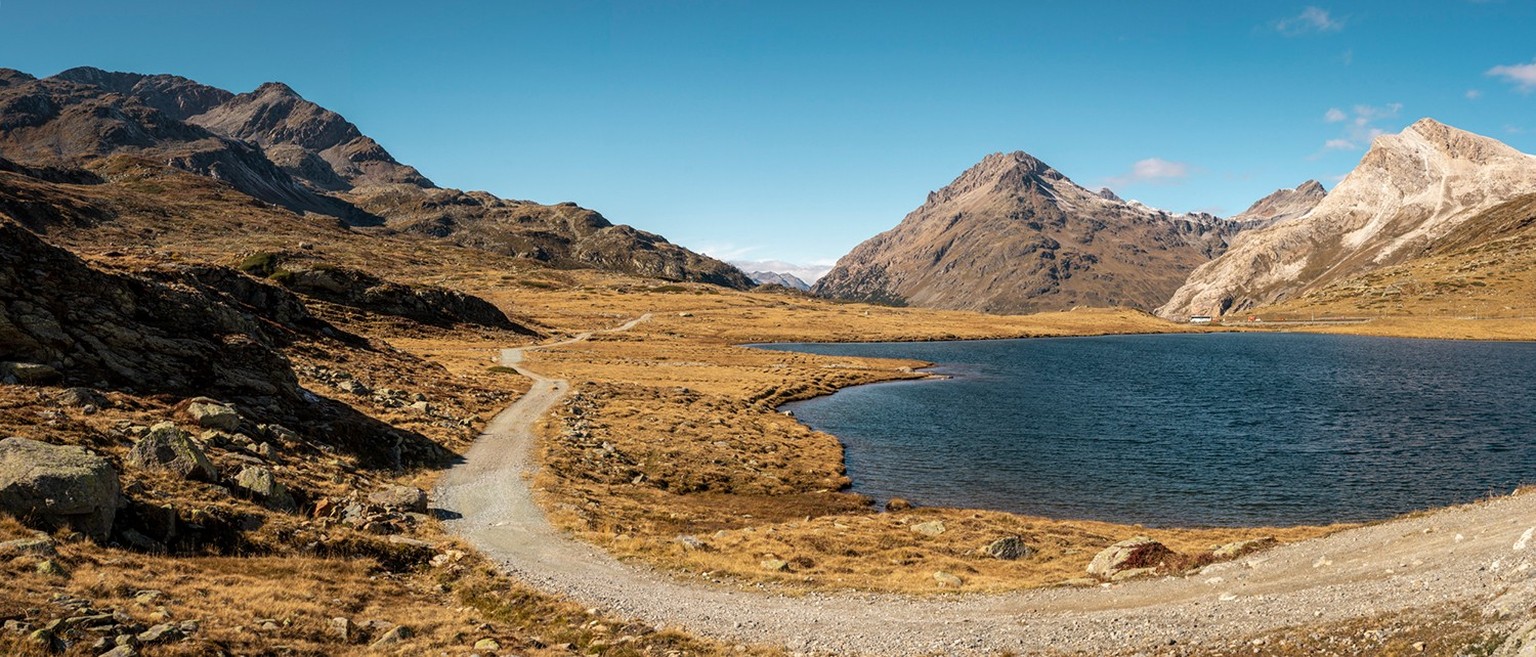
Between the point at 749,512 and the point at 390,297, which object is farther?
the point at 390,297

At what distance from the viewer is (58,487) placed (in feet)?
63.7

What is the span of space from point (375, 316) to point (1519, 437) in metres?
135

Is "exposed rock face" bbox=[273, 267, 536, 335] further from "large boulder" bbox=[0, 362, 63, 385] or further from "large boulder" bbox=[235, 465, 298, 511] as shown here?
"large boulder" bbox=[235, 465, 298, 511]

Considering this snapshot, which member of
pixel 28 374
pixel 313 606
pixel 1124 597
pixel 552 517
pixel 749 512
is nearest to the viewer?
pixel 313 606

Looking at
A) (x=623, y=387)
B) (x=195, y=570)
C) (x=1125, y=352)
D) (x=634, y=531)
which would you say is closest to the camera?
(x=195, y=570)

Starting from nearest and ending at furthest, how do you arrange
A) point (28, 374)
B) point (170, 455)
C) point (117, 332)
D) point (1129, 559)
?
point (170, 455) < point (1129, 559) < point (28, 374) < point (117, 332)

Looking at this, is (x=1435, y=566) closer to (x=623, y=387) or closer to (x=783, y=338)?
(x=623, y=387)

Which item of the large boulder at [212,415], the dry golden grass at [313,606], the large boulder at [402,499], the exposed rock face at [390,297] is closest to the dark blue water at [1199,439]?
the large boulder at [402,499]

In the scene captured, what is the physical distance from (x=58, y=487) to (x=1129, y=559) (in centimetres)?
3237

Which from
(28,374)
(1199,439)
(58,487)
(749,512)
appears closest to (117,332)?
(28,374)

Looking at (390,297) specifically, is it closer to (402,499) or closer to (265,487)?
(402,499)

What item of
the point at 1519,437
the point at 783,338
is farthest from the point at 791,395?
the point at 783,338

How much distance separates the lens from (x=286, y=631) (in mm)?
17062

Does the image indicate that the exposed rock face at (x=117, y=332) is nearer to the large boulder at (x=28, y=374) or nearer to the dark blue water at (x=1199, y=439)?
the large boulder at (x=28, y=374)
